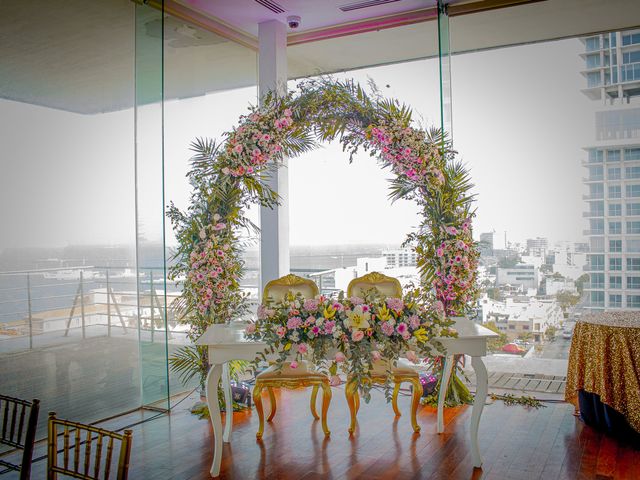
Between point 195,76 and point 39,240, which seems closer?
point 39,240

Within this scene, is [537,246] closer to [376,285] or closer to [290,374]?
[376,285]

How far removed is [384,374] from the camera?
411 centimetres

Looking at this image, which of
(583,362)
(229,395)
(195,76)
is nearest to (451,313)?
(583,362)

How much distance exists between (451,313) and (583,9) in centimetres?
298

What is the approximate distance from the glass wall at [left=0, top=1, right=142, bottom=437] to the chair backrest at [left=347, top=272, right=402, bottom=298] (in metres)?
1.81

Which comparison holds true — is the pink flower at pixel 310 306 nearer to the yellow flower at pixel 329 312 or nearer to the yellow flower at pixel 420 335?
the yellow flower at pixel 329 312

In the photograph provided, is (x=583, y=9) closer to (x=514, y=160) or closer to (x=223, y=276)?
(x=514, y=160)

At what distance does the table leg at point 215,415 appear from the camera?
3623mm

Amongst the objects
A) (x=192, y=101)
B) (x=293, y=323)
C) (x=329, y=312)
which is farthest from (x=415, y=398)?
(x=192, y=101)

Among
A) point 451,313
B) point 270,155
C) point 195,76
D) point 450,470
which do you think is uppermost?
point 195,76

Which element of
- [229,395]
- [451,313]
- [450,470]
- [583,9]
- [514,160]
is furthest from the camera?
[514,160]

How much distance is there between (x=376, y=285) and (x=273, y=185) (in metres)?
1.81

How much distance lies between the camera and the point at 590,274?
5.36m

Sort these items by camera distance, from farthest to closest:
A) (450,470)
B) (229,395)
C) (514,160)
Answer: (514,160), (229,395), (450,470)
